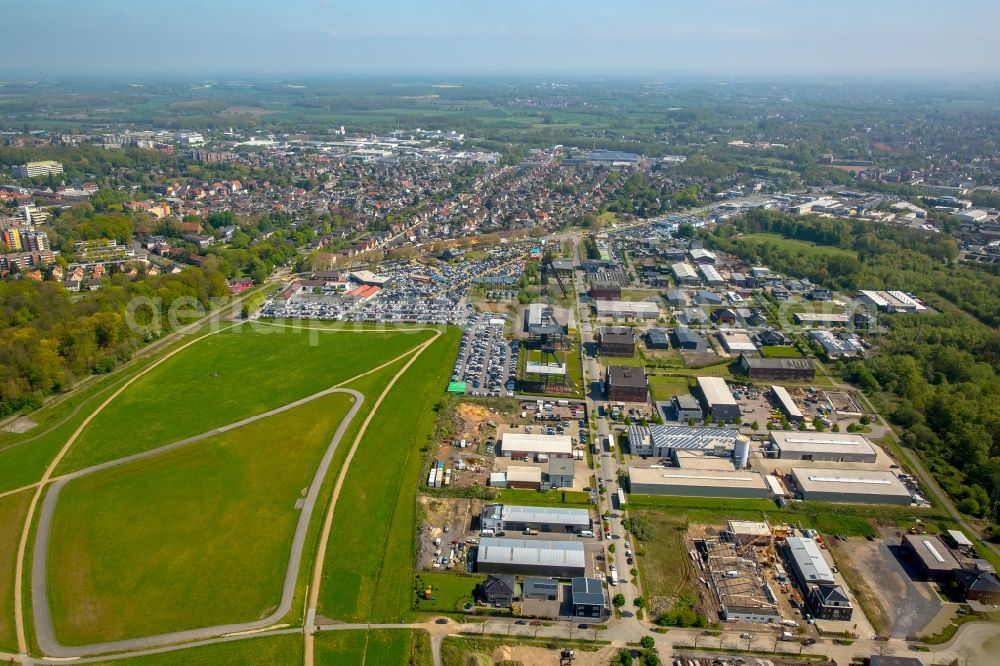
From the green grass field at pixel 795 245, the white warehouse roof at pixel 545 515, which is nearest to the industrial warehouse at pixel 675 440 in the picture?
the white warehouse roof at pixel 545 515

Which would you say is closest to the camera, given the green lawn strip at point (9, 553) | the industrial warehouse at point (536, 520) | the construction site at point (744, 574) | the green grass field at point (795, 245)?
the green lawn strip at point (9, 553)

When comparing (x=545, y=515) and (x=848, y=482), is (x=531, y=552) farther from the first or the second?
(x=848, y=482)

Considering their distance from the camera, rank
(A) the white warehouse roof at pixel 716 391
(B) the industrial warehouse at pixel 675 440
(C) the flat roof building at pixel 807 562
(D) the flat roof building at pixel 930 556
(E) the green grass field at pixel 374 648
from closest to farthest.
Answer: (E) the green grass field at pixel 374 648, (C) the flat roof building at pixel 807 562, (D) the flat roof building at pixel 930 556, (B) the industrial warehouse at pixel 675 440, (A) the white warehouse roof at pixel 716 391

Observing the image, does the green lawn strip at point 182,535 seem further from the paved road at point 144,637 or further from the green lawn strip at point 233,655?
the green lawn strip at point 233,655

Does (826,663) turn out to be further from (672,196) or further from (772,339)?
(672,196)

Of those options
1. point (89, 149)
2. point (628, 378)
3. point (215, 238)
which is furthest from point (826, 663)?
point (89, 149)

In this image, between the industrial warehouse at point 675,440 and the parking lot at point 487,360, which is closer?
the industrial warehouse at point 675,440

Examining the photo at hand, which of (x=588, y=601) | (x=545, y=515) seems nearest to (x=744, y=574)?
(x=588, y=601)
